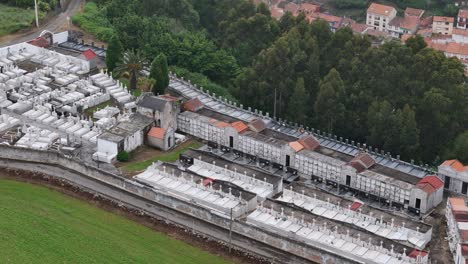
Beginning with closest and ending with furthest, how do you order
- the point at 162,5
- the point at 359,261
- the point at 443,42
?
the point at 359,261
the point at 162,5
the point at 443,42

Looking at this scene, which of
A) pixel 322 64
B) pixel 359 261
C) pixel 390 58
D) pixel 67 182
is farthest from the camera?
pixel 322 64

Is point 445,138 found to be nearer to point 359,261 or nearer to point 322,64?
point 322,64

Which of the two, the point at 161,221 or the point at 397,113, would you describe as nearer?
the point at 161,221

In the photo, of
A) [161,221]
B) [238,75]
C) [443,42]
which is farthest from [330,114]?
[443,42]

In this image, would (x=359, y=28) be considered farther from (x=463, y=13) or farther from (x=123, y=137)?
(x=123, y=137)

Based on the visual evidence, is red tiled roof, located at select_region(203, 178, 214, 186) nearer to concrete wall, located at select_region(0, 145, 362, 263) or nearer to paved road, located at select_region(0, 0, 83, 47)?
concrete wall, located at select_region(0, 145, 362, 263)

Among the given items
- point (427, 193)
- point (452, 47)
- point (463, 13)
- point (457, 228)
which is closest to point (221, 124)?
point (427, 193)

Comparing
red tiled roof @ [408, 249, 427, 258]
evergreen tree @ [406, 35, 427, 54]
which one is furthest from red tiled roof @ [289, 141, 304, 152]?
evergreen tree @ [406, 35, 427, 54]
